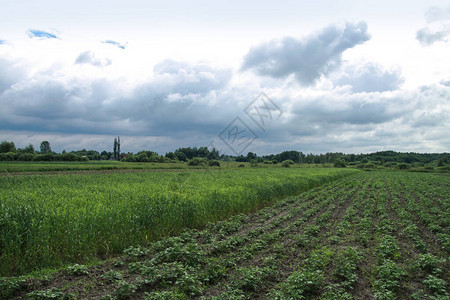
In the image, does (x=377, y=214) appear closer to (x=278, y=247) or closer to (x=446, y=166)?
(x=278, y=247)

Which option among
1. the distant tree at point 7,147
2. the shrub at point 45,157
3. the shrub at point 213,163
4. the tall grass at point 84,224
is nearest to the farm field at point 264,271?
the tall grass at point 84,224

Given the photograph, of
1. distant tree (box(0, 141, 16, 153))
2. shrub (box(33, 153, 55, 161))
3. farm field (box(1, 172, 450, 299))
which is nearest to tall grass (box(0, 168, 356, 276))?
farm field (box(1, 172, 450, 299))

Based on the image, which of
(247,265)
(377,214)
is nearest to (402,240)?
(377,214)

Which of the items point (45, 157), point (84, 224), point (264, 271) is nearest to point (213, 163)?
point (45, 157)

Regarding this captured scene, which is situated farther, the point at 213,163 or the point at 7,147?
the point at 213,163

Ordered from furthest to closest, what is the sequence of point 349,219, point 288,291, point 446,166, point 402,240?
point 446,166 < point 349,219 < point 402,240 < point 288,291

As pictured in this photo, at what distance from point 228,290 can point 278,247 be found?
Result: 3.16 m

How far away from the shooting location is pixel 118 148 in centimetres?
9419

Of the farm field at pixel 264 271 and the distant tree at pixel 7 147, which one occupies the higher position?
the distant tree at pixel 7 147

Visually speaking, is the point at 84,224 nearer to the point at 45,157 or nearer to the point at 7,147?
the point at 45,157

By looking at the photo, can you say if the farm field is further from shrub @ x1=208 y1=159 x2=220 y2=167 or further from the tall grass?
shrub @ x1=208 y1=159 x2=220 y2=167

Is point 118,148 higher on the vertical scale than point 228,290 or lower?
higher

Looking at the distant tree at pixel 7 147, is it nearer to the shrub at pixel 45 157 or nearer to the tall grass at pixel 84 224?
the shrub at pixel 45 157

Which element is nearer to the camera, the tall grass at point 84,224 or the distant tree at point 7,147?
the tall grass at point 84,224
